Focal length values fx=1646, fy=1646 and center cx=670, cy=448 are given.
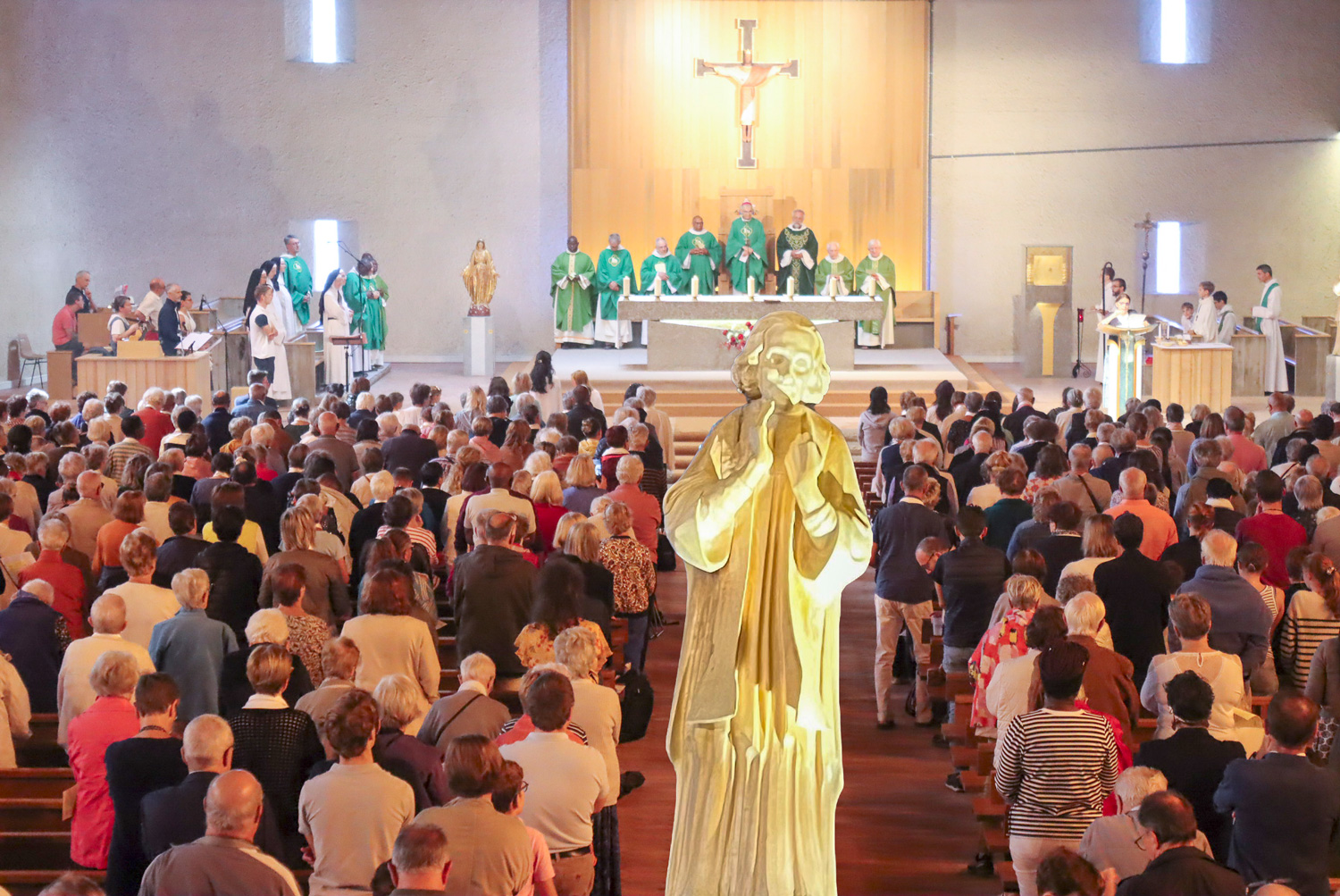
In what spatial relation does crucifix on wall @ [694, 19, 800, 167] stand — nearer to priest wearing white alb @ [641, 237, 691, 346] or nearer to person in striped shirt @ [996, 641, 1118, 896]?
priest wearing white alb @ [641, 237, 691, 346]

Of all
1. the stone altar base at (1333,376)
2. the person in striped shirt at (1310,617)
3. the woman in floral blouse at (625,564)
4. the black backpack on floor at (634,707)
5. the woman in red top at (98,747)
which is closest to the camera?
the woman in red top at (98,747)

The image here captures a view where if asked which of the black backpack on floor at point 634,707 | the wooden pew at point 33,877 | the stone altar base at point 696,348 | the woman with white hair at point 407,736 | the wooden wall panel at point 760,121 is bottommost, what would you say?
the wooden pew at point 33,877

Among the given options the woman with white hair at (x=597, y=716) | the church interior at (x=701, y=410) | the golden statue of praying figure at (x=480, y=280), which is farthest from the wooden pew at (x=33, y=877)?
the golden statue of praying figure at (x=480, y=280)

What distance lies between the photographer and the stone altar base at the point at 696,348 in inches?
734

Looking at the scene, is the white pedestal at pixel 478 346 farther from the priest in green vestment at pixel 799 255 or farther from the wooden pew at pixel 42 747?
the wooden pew at pixel 42 747

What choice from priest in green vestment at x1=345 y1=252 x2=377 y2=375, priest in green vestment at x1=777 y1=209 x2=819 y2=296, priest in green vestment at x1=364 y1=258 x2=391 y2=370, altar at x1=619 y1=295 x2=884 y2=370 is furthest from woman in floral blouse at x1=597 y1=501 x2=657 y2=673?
priest in green vestment at x1=777 y1=209 x2=819 y2=296

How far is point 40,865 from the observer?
601cm

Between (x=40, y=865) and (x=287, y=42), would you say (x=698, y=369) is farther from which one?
(x=40, y=865)

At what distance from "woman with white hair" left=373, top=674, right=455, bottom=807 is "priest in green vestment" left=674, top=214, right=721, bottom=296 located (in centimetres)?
1692

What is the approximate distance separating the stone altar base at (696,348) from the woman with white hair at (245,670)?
41.6 feet

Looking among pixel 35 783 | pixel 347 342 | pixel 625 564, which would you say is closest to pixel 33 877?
pixel 35 783

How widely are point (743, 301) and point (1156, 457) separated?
9170 millimetres

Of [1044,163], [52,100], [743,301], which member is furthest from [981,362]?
[52,100]

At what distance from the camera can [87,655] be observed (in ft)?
20.4
